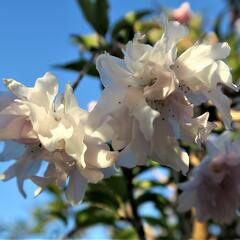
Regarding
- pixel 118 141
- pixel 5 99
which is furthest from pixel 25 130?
pixel 118 141

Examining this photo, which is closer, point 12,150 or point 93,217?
point 12,150

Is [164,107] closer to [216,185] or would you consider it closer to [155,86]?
[155,86]

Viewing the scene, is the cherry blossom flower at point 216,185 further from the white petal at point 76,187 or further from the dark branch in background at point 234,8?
the dark branch in background at point 234,8

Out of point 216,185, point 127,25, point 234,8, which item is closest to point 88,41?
point 127,25

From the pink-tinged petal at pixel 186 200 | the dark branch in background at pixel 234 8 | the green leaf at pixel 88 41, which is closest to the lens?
the pink-tinged petal at pixel 186 200

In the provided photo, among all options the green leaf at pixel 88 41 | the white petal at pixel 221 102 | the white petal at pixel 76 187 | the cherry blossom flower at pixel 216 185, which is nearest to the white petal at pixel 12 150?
the white petal at pixel 76 187

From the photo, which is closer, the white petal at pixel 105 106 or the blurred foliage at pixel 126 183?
the white petal at pixel 105 106

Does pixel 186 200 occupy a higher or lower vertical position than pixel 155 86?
lower
